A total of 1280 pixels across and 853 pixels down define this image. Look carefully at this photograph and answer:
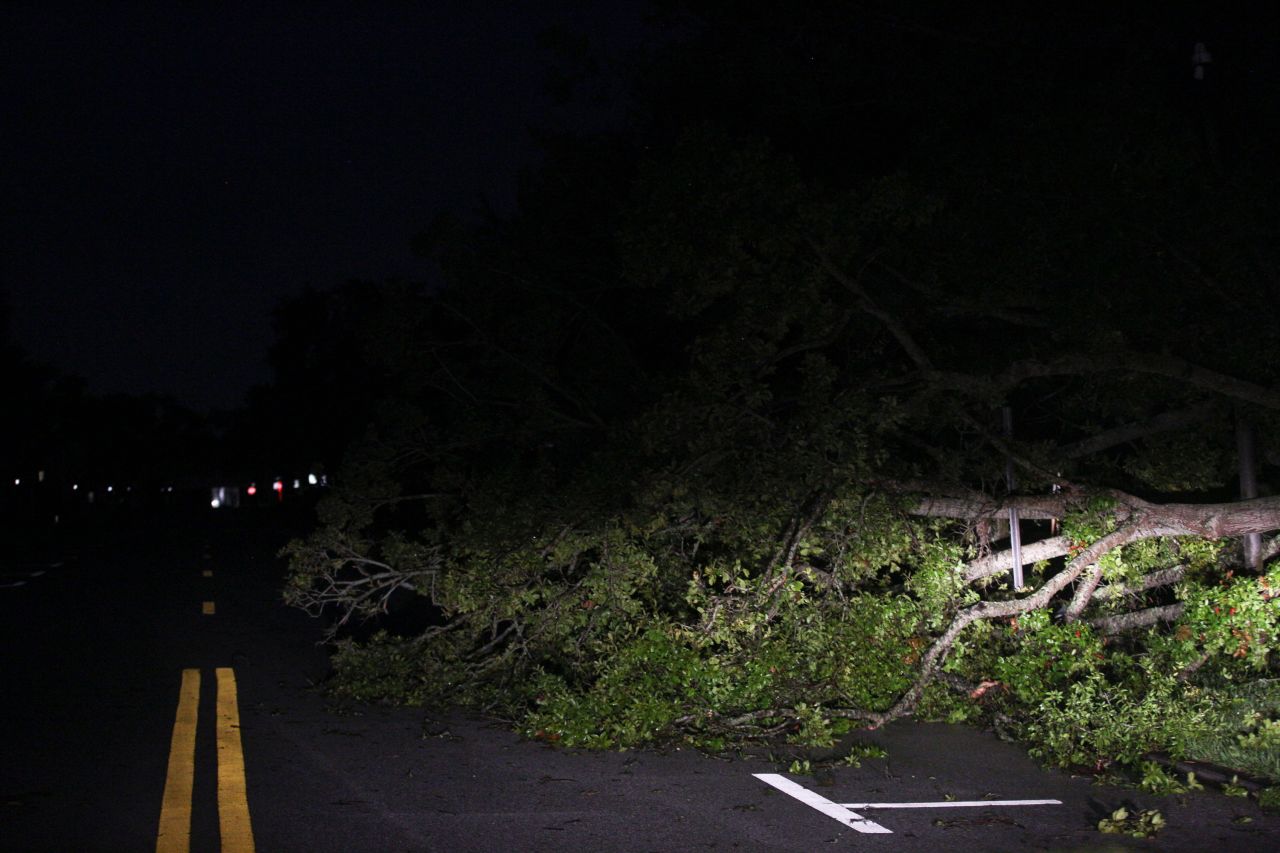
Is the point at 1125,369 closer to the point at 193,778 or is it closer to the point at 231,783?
the point at 231,783

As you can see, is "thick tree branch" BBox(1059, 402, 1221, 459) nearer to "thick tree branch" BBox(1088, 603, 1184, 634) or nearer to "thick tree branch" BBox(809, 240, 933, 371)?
"thick tree branch" BBox(1088, 603, 1184, 634)

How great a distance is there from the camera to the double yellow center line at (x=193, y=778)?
235 inches

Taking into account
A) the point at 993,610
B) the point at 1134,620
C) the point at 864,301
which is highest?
the point at 864,301

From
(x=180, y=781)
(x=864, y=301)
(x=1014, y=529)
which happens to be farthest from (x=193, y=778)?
(x=1014, y=529)

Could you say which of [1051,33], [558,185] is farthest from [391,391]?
[1051,33]

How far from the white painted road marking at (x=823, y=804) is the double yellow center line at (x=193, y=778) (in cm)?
288

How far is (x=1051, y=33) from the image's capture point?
400 inches

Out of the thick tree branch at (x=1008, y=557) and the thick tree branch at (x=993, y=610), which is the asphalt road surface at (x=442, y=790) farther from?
the thick tree branch at (x=1008, y=557)

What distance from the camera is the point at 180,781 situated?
7125 mm

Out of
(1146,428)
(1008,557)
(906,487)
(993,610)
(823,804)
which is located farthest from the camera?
(1146,428)

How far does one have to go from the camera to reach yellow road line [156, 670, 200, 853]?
5965 mm

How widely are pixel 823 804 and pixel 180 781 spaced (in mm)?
3597

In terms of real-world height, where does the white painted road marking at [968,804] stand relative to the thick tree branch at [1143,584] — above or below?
below

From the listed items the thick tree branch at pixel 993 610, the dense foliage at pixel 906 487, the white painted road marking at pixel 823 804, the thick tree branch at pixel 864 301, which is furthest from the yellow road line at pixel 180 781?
the thick tree branch at pixel 864 301
